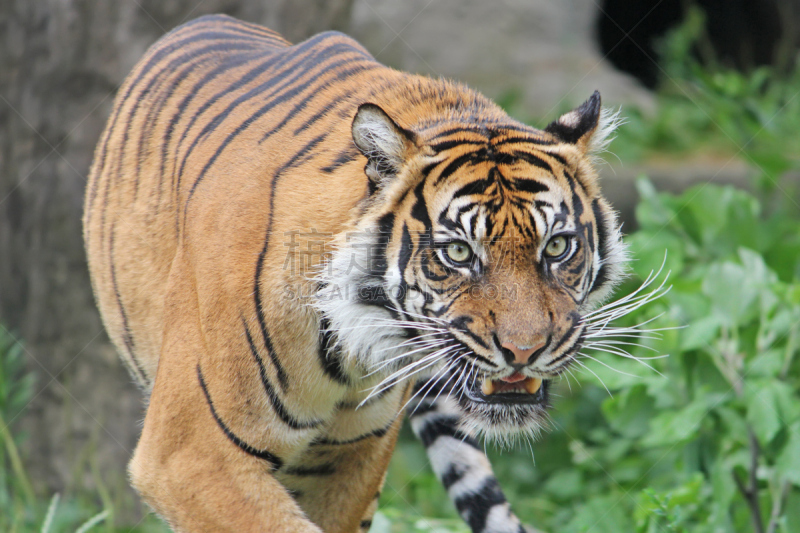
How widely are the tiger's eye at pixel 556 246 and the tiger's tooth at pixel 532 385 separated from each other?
339 millimetres

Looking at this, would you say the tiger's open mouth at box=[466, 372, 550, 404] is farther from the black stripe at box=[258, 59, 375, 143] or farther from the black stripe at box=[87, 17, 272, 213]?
the black stripe at box=[87, 17, 272, 213]

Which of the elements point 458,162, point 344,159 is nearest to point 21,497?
point 344,159

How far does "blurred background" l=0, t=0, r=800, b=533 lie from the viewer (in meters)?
3.13

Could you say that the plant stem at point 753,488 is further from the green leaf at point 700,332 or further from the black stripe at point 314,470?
the black stripe at point 314,470

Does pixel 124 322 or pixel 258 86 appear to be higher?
pixel 258 86

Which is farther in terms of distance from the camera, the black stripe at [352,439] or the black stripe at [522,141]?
the black stripe at [352,439]

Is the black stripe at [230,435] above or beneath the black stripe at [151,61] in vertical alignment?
beneath

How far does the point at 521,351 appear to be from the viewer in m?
1.86

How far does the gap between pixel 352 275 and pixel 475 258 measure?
330mm

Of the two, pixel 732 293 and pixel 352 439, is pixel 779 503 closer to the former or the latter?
pixel 732 293

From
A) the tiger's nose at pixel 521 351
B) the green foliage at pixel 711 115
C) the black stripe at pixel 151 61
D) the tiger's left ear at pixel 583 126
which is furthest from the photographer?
the green foliage at pixel 711 115

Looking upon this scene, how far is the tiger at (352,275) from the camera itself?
1.95m

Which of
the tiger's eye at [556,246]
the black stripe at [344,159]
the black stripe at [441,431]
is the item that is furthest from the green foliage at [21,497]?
the tiger's eye at [556,246]

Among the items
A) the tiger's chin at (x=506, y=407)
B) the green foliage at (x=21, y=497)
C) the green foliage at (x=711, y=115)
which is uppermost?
the green foliage at (x=711, y=115)
